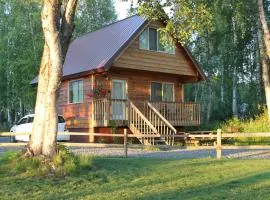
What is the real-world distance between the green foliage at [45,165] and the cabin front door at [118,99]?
1268 centimetres

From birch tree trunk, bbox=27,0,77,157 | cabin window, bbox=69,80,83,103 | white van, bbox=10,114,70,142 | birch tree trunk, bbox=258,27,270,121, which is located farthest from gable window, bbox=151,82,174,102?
birch tree trunk, bbox=27,0,77,157

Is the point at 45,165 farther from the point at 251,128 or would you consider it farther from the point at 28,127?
the point at 251,128

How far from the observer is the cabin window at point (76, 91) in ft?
87.0

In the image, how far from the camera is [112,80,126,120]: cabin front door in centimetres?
2472

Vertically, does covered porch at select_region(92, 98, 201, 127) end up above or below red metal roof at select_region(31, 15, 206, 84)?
below

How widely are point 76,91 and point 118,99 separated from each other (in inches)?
139

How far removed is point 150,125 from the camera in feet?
77.8

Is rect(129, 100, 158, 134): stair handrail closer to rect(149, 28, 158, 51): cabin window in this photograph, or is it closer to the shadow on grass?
rect(149, 28, 158, 51): cabin window

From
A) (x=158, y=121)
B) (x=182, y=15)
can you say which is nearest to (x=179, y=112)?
(x=158, y=121)

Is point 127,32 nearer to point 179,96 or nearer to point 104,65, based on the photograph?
point 104,65

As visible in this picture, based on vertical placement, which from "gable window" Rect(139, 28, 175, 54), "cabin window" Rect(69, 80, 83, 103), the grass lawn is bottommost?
the grass lawn

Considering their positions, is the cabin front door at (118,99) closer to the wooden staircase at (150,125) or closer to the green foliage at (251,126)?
the wooden staircase at (150,125)

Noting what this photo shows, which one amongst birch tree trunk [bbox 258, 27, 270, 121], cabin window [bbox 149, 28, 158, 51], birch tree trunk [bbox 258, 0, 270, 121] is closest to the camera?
birch tree trunk [bbox 258, 0, 270, 121]

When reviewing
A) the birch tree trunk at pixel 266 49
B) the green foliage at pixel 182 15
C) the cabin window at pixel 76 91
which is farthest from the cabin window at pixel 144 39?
the green foliage at pixel 182 15
